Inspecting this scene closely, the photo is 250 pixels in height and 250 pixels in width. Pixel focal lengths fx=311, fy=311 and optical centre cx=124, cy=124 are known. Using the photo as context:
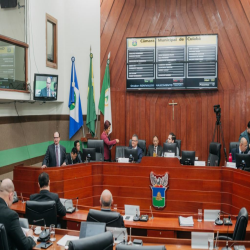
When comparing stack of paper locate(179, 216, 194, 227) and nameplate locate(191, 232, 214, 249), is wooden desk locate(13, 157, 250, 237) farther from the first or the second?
nameplate locate(191, 232, 214, 249)

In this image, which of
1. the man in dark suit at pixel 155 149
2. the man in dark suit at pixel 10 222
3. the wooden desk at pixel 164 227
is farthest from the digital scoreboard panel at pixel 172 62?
the man in dark suit at pixel 10 222

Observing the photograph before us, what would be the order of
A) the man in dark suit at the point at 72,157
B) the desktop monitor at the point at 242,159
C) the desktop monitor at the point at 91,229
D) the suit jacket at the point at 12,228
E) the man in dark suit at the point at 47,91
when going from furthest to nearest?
the man in dark suit at the point at 47,91 < the man in dark suit at the point at 72,157 < the desktop monitor at the point at 242,159 < the desktop monitor at the point at 91,229 < the suit jacket at the point at 12,228

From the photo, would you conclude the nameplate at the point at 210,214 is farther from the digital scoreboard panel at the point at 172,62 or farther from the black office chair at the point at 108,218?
the digital scoreboard panel at the point at 172,62

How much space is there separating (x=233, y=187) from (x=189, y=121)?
270cm

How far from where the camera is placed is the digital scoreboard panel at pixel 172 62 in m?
6.73

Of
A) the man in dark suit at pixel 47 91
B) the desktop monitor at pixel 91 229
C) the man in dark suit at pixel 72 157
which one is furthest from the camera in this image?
the man in dark suit at pixel 47 91

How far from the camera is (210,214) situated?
3566 mm

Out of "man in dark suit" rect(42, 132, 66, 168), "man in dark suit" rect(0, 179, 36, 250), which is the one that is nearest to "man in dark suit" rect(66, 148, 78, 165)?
"man in dark suit" rect(42, 132, 66, 168)

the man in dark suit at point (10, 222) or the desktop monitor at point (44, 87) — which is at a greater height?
the desktop monitor at point (44, 87)

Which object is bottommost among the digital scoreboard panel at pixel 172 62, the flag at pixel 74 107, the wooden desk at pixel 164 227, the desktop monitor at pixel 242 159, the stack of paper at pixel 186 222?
the wooden desk at pixel 164 227

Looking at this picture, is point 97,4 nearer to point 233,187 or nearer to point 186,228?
point 233,187

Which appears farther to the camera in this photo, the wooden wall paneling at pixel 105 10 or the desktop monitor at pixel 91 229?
the wooden wall paneling at pixel 105 10

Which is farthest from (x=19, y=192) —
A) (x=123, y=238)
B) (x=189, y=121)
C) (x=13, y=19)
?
(x=189, y=121)

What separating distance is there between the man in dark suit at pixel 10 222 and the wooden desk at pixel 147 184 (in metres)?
1.90
